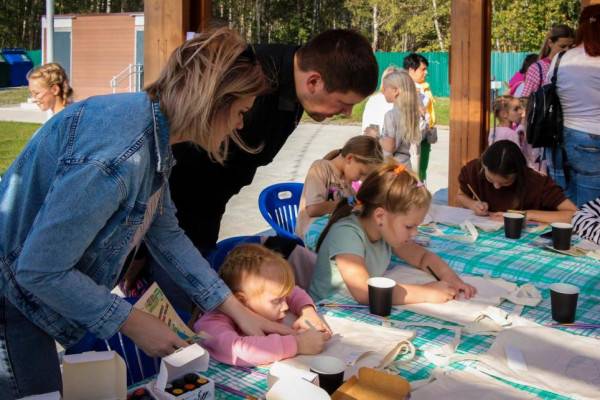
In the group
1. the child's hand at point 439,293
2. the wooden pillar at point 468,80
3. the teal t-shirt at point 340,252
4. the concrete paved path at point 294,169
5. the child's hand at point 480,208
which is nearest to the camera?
the child's hand at point 439,293

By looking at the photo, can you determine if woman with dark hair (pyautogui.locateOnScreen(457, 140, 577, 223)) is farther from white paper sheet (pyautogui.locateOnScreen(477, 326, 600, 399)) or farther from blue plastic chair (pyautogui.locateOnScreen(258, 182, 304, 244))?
Answer: white paper sheet (pyautogui.locateOnScreen(477, 326, 600, 399))

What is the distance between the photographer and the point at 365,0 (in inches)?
1519

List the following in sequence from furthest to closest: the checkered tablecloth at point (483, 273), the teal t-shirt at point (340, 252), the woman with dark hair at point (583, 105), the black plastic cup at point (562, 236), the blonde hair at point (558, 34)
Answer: the blonde hair at point (558, 34), the woman with dark hair at point (583, 105), the black plastic cup at point (562, 236), the teal t-shirt at point (340, 252), the checkered tablecloth at point (483, 273)

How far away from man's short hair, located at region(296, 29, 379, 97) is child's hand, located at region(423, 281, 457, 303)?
2.17ft

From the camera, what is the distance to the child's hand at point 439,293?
2055mm

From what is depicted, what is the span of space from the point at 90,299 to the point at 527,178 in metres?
2.79

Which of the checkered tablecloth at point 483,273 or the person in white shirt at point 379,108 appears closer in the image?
the checkered tablecloth at point 483,273

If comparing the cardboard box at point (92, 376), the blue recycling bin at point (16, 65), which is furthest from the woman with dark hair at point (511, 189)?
the blue recycling bin at point (16, 65)

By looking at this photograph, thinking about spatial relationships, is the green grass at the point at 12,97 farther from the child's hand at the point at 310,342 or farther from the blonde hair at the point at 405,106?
the child's hand at the point at 310,342

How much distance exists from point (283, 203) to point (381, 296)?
6.75ft

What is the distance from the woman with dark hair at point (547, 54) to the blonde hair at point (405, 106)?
1.09 metres

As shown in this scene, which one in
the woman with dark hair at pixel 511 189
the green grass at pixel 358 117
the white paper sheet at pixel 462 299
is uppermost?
the green grass at pixel 358 117

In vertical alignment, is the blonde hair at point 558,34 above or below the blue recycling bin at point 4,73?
below

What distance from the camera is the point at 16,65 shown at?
2744 centimetres
